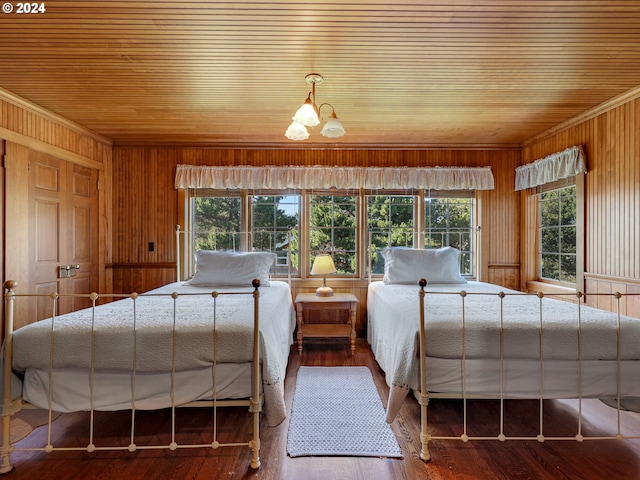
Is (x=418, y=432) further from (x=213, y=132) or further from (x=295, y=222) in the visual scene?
(x=213, y=132)

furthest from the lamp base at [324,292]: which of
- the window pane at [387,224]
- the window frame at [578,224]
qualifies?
the window frame at [578,224]

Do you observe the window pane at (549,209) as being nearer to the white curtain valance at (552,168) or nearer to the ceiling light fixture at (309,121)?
the white curtain valance at (552,168)

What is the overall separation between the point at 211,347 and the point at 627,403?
7.67 feet

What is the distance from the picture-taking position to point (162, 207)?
165 inches

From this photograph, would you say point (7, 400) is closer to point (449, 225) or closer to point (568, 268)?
point (449, 225)

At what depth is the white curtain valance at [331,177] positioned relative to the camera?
13.5ft

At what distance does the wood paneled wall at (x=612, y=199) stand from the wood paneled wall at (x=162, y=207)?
1.01 meters

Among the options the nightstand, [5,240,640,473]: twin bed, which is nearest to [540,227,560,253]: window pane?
[5,240,640,473]: twin bed

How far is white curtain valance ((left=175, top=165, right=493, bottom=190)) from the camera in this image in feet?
13.5

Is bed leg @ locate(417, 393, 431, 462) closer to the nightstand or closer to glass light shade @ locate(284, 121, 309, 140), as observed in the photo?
the nightstand

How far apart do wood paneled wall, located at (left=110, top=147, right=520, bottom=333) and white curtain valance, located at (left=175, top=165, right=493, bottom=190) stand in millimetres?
137

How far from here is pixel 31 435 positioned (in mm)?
2078

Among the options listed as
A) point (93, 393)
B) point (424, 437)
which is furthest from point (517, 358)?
point (93, 393)

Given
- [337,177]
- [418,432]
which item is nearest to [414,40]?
[337,177]
